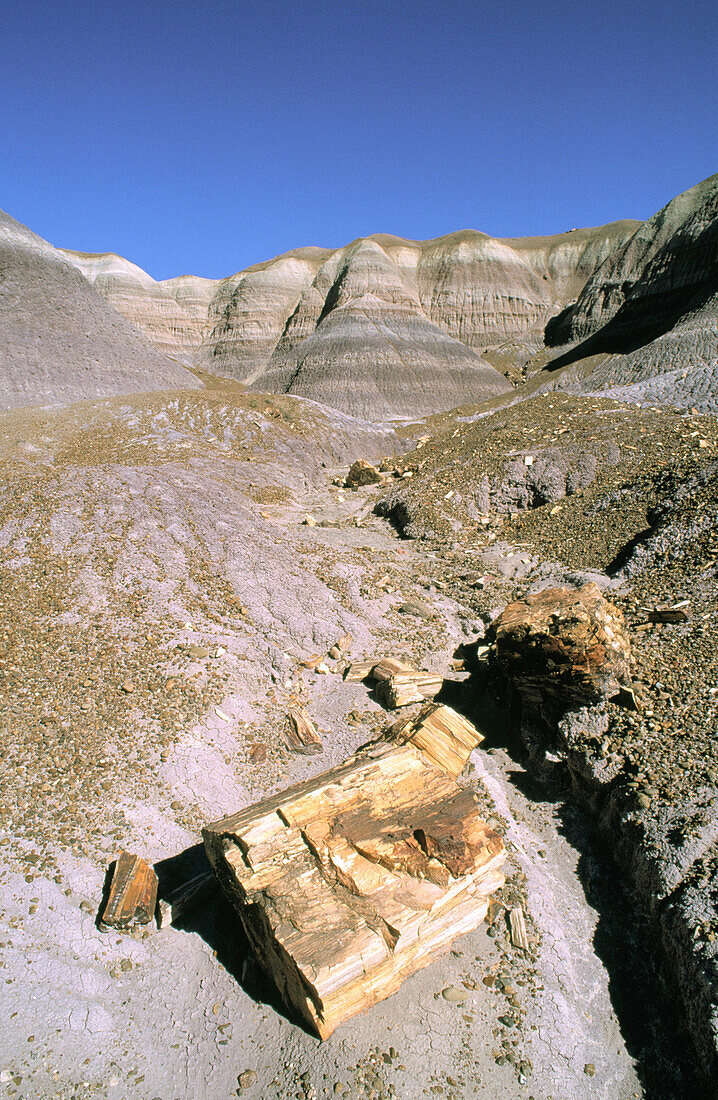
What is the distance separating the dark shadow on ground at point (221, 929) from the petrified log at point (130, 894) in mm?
146

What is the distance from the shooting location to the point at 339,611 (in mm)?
7680

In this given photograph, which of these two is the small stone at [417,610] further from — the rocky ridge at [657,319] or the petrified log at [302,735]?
the rocky ridge at [657,319]

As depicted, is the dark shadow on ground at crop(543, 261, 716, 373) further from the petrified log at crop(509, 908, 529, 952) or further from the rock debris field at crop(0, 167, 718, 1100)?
the petrified log at crop(509, 908, 529, 952)

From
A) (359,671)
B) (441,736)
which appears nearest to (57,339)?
(359,671)

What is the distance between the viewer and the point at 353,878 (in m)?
3.44

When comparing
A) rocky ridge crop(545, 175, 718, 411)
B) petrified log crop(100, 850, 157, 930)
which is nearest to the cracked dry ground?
petrified log crop(100, 850, 157, 930)

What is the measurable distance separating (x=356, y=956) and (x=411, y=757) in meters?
1.48

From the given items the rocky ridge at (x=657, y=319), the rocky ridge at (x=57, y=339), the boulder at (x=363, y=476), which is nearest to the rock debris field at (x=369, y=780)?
the boulder at (x=363, y=476)

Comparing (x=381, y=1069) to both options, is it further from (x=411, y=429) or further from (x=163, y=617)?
(x=411, y=429)

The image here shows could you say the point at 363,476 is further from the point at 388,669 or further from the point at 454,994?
the point at 454,994

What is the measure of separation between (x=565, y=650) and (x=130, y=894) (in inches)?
158

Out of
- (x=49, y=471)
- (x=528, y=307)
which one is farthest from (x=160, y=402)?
(x=528, y=307)

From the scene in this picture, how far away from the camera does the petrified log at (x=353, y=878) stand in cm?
312

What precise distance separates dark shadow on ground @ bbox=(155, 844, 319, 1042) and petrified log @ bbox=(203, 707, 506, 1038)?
164 millimetres
